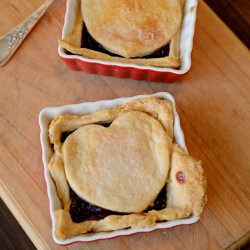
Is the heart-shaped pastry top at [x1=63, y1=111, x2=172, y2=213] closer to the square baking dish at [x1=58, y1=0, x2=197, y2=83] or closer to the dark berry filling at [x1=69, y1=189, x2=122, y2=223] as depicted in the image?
the dark berry filling at [x1=69, y1=189, x2=122, y2=223]

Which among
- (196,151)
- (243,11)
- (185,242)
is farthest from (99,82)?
(243,11)

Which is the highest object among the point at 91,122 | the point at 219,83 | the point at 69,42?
the point at 69,42

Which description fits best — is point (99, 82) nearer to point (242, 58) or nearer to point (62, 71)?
point (62, 71)

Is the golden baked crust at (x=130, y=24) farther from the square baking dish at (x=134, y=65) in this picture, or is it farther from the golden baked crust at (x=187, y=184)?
the golden baked crust at (x=187, y=184)

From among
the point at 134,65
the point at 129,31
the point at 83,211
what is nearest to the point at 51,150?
the point at 83,211

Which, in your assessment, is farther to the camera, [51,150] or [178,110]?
[178,110]

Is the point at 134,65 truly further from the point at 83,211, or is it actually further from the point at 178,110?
the point at 83,211

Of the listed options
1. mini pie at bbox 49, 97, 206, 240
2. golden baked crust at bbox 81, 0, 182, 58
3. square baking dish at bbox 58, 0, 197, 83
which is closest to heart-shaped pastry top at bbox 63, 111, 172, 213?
mini pie at bbox 49, 97, 206, 240
